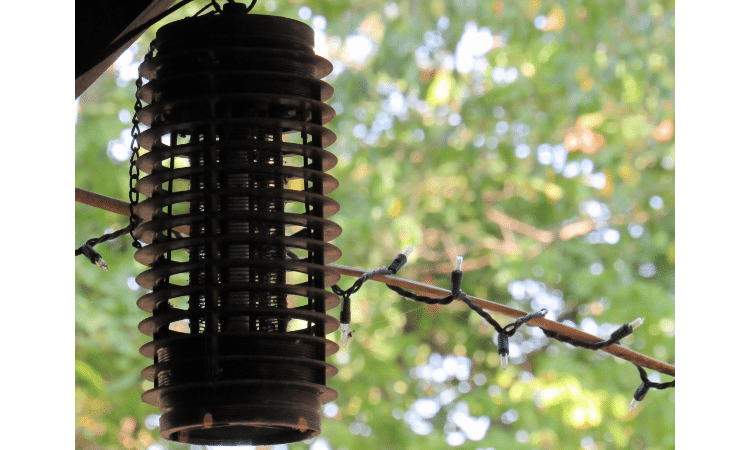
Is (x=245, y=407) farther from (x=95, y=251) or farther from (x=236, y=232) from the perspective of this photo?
(x=95, y=251)

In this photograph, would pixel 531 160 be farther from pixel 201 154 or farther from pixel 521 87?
pixel 201 154

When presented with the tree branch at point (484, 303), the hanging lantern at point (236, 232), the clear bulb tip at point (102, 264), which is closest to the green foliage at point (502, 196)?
the tree branch at point (484, 303)

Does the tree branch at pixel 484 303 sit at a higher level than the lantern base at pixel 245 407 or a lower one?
higher

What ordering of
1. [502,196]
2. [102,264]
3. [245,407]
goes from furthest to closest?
[502,196] → [102,264] → [245,407]

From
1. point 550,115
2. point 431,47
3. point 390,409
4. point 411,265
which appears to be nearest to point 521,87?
point 550,115

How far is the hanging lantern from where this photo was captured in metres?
0.59

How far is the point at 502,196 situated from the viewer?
293 centimetres

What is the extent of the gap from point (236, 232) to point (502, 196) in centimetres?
240

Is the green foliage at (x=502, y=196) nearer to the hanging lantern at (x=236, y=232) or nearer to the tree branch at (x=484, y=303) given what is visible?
the tree branch at (x=484, y=303)

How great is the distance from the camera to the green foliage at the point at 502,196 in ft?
8.87

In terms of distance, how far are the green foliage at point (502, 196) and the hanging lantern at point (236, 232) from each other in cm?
199

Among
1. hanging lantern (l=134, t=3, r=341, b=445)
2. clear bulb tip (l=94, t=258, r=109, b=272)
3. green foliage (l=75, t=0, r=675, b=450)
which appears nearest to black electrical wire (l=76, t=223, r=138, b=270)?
clear bulb tip (l=94, t=258, r=109, b=272)

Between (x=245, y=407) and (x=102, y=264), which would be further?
(x=102, y=264)

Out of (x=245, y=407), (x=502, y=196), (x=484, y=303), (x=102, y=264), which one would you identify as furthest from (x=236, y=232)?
(x=502, y=196)
